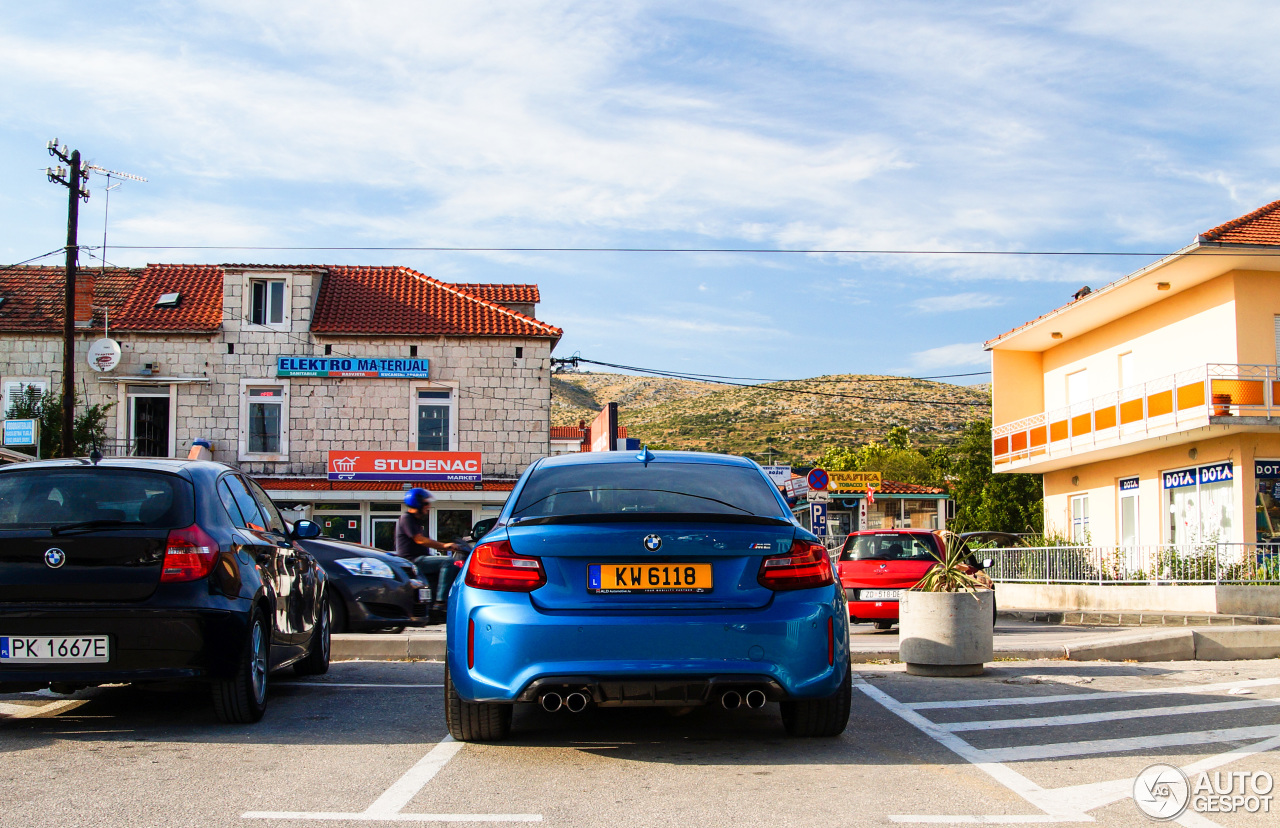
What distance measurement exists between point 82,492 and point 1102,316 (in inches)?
1113

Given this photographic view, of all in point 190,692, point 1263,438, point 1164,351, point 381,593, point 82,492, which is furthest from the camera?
point 1164,351

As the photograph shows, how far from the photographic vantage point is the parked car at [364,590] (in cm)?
1223

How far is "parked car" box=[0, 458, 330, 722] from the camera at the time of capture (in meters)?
6.28

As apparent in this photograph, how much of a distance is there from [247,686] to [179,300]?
1194 inches

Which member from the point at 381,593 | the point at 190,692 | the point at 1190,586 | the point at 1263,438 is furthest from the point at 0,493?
the point at 1263,438

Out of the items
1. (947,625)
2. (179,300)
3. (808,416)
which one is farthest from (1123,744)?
(808,416)

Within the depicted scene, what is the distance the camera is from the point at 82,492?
667 cm

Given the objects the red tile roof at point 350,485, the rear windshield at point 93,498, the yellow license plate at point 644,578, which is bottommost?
the yellow license plate at point 644,578

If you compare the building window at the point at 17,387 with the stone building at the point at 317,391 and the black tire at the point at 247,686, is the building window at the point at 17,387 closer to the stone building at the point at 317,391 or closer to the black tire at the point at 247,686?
the stone building at the point at 317,391

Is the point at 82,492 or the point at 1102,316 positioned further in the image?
the point at 1102,316

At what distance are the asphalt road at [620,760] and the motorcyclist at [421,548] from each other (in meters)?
4.35

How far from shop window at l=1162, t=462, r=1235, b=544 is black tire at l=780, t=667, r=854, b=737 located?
21257 millimetres

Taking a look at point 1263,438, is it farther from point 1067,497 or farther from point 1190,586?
point 1067,497

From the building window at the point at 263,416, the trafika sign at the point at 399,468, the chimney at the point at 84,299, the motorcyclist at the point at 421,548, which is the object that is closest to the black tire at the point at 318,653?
the motorcyclist at the point at 421,548
